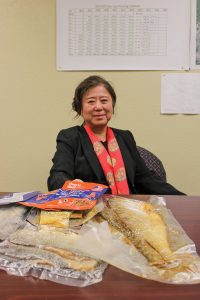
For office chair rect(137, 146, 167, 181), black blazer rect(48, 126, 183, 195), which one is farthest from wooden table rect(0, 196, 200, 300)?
office chair rect(137, 146, 167, 181)

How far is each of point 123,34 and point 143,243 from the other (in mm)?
1578

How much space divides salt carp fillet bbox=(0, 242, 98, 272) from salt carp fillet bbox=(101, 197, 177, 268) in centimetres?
12

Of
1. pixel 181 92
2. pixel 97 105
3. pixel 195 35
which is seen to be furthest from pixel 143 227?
pixel 195 35

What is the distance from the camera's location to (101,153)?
54.9 inches

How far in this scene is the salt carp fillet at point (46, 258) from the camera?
56 centimetres

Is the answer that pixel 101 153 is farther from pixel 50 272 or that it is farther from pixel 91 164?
pixel 50 272

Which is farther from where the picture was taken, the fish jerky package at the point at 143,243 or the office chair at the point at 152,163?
the office chair at the point at 152,163

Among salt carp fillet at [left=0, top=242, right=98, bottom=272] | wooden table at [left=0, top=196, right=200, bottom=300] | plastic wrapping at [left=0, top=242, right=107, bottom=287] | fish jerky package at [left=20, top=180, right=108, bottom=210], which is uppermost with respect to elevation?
fish jerky package at [left=20, top=180, right=108, bottom=210]

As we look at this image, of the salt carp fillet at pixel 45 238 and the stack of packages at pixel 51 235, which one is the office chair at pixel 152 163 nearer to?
the stack of packages at pixel 51 235

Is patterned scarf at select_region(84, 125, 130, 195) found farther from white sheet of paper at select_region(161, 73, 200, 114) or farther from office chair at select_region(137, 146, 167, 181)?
white sheet of paper at select_region(161, 73, 200, 114)

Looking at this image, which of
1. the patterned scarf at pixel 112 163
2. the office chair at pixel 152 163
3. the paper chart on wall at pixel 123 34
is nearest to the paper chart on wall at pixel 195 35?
the paper chart on wall at pixel 123 34

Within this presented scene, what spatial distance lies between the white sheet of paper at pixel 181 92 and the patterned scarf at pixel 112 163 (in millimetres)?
680

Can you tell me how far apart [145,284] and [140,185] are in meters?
0.92

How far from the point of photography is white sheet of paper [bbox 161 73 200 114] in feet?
6.44
